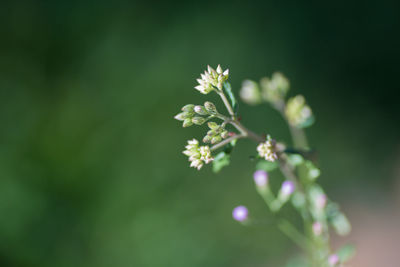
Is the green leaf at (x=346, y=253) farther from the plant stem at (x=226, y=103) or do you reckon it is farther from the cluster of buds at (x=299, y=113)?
the plant stem at (x=226, y=103)

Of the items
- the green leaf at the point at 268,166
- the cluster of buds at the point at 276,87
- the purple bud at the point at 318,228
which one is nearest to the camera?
the green leaf at the point at 268,166

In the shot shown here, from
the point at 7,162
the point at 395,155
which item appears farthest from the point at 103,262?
the point at 395,155

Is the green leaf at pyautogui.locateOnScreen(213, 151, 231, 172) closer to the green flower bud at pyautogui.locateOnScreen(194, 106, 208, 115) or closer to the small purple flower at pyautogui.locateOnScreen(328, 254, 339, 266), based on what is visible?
the green flower bud at pyautogui.locateOnScreen(194, 106, 208, 115)

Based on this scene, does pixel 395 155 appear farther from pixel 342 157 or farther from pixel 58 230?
pixel 58 230

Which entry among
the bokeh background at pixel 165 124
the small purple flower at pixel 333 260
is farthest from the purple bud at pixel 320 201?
the bokeh background at pixel 165 124

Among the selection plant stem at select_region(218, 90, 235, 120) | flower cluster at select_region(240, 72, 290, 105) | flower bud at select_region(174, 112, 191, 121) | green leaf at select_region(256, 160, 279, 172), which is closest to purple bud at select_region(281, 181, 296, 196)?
green leaf at select_region(256, 160, 279, 172)

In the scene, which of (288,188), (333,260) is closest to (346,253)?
(333,260)
